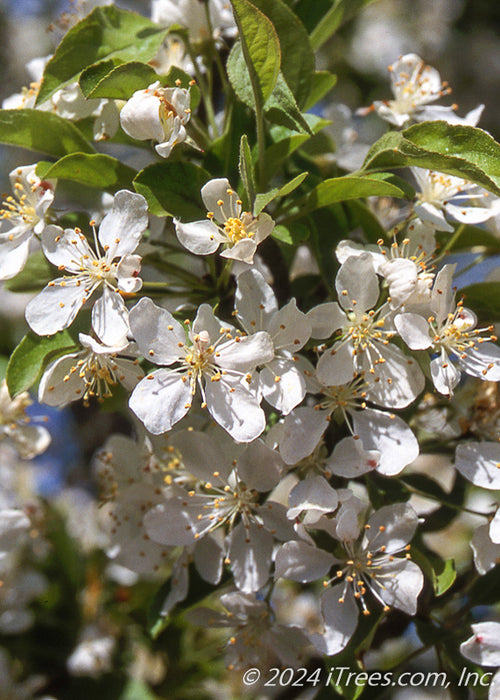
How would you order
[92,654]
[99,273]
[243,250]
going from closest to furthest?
[243,250], [99,273], [92,654]

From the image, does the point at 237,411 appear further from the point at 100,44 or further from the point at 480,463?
the point at 100,44

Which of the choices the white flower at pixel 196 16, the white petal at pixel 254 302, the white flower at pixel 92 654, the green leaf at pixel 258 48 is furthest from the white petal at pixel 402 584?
the white flower at pixel 196 16

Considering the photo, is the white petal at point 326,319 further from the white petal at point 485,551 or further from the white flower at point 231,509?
the white petal at point 485,551

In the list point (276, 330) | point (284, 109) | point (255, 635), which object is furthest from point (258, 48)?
point (255, 635)

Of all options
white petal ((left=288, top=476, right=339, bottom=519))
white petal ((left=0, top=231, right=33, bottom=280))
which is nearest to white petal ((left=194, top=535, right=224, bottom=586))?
white petal ((left=288, top=476, right=339, bottom=519))

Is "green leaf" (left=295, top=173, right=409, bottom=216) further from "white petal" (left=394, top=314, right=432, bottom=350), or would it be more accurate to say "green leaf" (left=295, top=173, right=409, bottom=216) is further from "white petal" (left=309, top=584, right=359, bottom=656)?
"white petal" (left=309, top=584, right=359, bottom=656)

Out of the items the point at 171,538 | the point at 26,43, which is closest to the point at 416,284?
the point at 171,538
